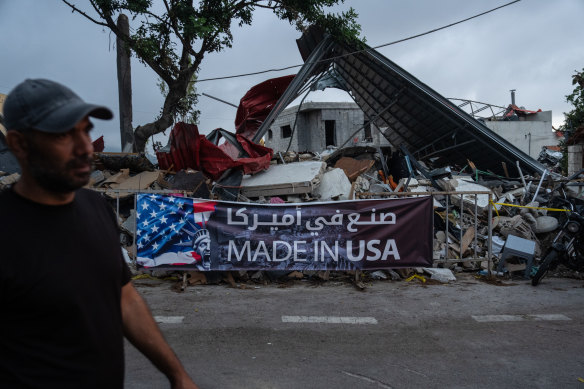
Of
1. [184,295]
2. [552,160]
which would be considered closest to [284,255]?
[184,295]

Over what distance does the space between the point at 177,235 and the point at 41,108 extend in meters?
6.82

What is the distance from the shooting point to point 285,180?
10.9m

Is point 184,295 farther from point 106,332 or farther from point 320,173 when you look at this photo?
point 106,332

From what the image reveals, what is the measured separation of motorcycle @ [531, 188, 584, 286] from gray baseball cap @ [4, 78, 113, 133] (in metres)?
8.31

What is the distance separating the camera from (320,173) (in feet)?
37.0

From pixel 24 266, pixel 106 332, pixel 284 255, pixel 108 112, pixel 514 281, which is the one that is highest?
pixel 108 112

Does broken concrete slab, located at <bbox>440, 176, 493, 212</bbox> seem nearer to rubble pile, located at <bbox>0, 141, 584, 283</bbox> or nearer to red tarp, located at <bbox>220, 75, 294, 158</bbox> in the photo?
rubble pile, located at <bbox>0, 141, 584, 283</bbox>

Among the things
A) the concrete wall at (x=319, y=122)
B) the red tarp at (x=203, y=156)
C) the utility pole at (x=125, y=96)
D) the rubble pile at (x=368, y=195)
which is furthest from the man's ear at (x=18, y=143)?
the concrete wall at (x=319, y=122)

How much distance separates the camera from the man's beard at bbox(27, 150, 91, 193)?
153 centimetres

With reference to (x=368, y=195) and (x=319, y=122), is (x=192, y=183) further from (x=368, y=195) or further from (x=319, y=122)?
(x=319, y=122)

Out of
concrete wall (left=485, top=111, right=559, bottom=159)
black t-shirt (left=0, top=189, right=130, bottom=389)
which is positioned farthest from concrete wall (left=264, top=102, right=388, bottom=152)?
black t-shirt (left=0, top=189, right=130, bottom=389)

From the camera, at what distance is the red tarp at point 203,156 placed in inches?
455

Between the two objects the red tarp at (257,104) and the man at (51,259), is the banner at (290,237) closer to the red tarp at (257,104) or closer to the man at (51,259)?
the man at (51,259)

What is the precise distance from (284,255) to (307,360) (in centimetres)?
357
